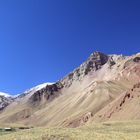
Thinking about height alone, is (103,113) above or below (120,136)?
above

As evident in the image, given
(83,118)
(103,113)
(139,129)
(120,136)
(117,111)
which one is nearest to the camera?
(120,136)

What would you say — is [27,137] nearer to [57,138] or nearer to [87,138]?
[57,138]

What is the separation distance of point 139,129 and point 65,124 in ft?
437

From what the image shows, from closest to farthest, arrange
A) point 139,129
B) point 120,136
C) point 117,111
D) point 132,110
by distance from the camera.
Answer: point 120,136 → point 139,129 → point 132,110 → point 117,111

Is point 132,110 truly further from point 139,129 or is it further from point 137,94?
point 139,129

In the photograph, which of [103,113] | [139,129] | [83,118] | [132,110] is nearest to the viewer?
[139,129]

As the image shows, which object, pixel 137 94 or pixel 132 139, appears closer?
pixel 132 139

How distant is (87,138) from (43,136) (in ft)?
18.3

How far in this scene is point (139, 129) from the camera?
53938mm

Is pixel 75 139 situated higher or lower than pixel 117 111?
lower

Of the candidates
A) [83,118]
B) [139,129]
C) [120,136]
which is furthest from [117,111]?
[120,136]

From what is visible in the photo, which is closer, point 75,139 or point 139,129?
point 75,139

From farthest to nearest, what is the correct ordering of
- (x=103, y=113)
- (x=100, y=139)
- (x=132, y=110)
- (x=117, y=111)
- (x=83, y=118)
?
(x=83, y=118), (x=103, y=113), (x=117, y=111), (x=132, y=110), (x=100, y=139)

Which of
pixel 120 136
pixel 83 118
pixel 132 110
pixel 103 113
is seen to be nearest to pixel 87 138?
A: pixel 120 136
